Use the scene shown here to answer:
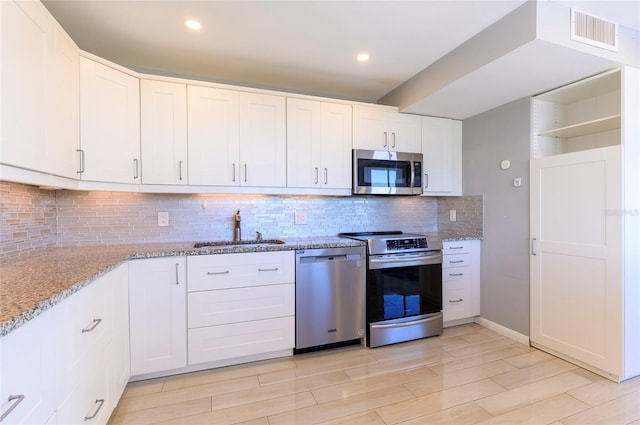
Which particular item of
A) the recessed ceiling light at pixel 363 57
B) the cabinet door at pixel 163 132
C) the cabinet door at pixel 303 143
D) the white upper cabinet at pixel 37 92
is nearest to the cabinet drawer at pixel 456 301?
the cabinet door at pixel 303 143

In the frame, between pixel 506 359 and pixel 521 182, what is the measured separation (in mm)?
1545

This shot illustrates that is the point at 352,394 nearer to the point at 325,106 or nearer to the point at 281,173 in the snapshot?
the point at 281,173

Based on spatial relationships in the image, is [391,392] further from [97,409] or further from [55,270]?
[55,270]

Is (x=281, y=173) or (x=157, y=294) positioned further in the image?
(x=281, y=173)

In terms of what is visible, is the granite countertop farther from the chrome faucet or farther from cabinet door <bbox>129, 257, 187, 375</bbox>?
the chrome faucet

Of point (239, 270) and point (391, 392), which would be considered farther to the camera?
point (239, 270)

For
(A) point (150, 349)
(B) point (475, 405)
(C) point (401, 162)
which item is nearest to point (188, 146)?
(A) point (150, 349)

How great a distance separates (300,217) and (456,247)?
5.37 ft

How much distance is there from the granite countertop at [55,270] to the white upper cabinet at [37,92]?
516mm

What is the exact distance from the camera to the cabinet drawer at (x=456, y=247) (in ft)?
9.89

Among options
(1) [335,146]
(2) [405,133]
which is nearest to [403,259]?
(1) [335,146]

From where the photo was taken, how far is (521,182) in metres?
2.74

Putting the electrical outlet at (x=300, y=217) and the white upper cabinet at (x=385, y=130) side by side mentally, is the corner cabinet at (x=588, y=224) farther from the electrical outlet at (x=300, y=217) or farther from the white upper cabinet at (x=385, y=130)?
the electrical outlet at (x=300, y=217)

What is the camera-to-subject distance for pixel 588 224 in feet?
7.34
